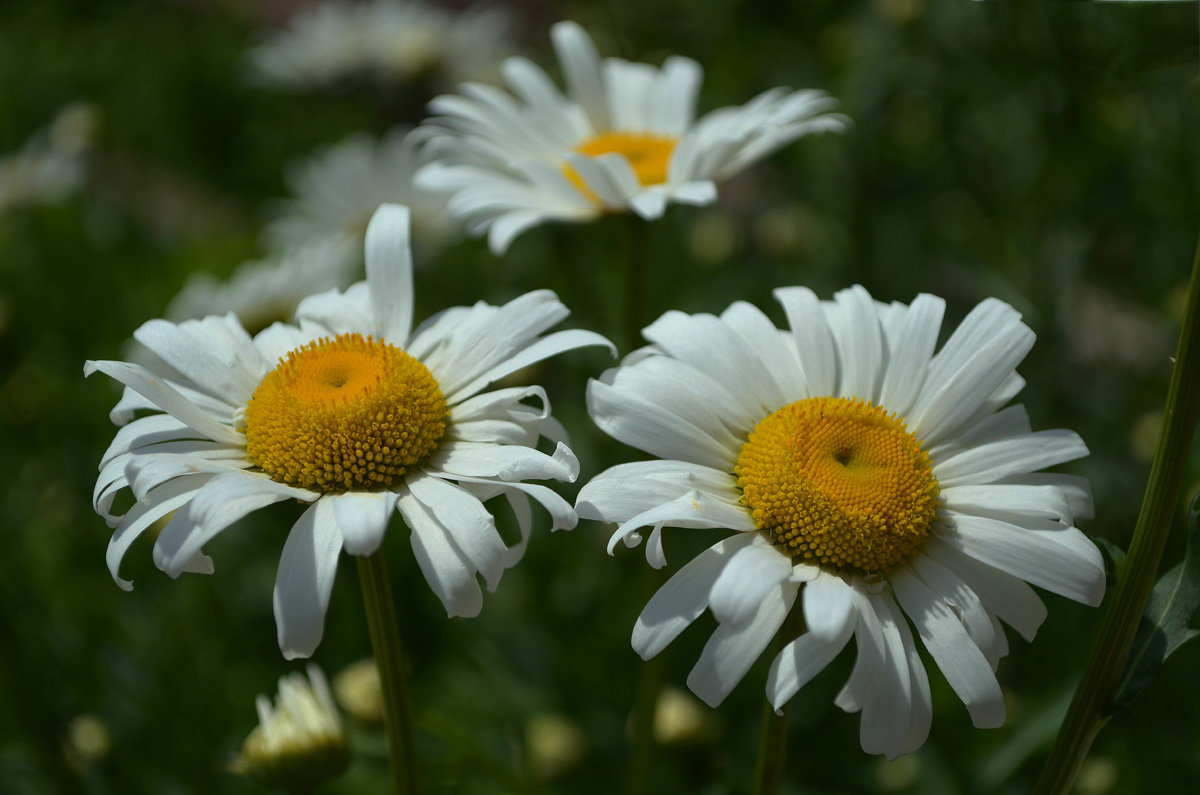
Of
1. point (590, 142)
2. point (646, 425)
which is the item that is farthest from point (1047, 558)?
point (590, 142)

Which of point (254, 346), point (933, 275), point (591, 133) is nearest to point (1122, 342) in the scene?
point (933, 275)

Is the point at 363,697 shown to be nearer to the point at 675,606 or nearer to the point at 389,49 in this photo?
the point at 675,606

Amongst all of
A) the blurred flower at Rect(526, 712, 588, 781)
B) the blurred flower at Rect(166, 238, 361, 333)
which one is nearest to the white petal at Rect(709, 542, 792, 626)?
the blurred flower at Rect(526, 712, 588, 781)

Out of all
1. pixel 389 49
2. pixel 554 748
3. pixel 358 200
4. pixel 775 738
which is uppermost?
pixel 775 738

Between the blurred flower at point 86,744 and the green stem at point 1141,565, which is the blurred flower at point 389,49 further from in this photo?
the green stem at point 1141,565

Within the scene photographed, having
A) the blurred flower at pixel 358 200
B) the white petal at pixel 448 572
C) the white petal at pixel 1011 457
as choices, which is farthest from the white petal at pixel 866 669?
the blurred flower at pixel 358 200

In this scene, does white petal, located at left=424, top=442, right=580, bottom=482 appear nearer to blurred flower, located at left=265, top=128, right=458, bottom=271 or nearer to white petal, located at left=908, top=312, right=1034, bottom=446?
white petal, located at left=908, top=312, right=1034, bottom=446

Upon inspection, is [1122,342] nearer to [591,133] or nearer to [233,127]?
[591,133]
